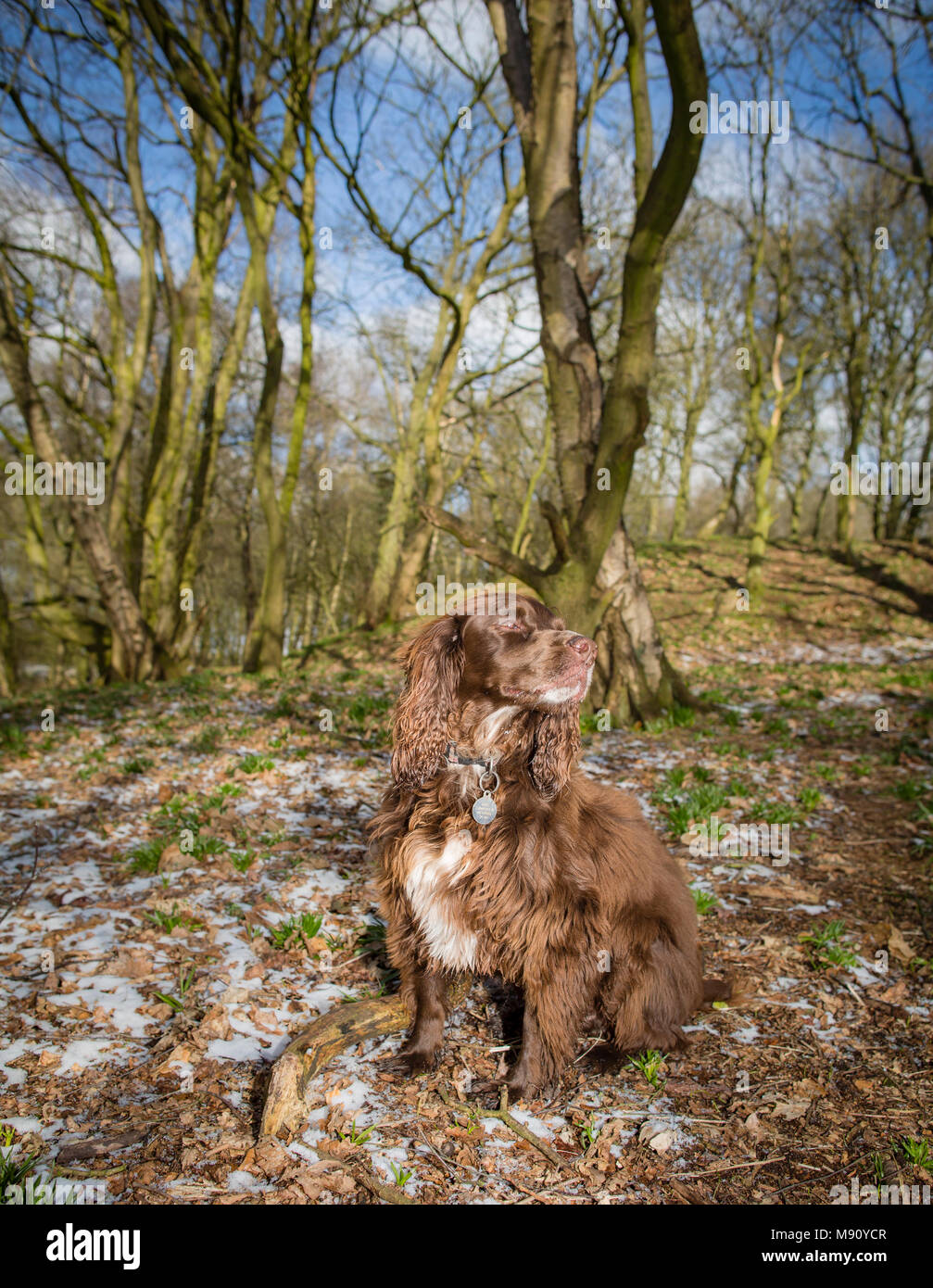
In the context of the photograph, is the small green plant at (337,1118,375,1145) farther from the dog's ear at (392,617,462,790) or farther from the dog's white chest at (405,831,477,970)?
the dog's ear at (392,617,462,790)

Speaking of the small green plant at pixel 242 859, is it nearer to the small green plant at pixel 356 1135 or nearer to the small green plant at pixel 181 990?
the small green plant at pixel 181 990

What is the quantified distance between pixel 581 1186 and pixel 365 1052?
3.45 feet

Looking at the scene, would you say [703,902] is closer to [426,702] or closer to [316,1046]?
[426,702]

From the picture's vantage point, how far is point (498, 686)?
3.22m

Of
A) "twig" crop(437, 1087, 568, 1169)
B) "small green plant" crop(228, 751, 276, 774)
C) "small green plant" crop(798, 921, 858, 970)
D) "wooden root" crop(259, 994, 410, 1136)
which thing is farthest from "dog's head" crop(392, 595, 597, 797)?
"small green plant" crop(228, 751, 276, 774)

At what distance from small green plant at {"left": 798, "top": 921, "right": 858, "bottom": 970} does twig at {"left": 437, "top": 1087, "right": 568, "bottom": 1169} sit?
196 cm

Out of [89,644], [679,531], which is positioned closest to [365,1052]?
[89,644]

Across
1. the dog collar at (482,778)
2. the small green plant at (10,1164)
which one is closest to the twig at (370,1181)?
the small green plant at (10,1164)

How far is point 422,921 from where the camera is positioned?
3092mm

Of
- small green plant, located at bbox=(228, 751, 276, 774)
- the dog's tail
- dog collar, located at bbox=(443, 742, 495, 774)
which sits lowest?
the dog's tail

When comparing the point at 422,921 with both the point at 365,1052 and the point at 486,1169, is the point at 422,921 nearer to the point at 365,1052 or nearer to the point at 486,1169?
the point at 365,1052

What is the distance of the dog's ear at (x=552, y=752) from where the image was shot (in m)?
3.16

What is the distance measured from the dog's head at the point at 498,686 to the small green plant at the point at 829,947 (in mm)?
1896

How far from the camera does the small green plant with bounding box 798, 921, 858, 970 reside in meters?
3.90
